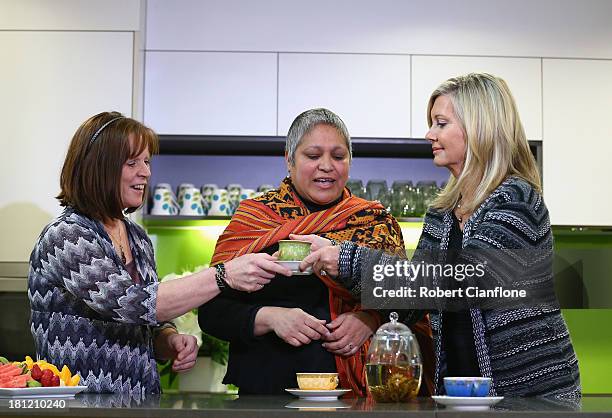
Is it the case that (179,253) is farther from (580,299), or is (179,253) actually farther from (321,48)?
(580,299)

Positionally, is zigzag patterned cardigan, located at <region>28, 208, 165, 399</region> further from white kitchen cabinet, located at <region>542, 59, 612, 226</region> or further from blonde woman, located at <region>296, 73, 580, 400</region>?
white kitchen cabinet, located at <region>542, 59, 612, 226</region>

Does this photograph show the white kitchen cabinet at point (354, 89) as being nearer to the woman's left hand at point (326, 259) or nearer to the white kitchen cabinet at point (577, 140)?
the white kitchen cabinet at point (577, 140)

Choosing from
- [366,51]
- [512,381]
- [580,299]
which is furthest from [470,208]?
[580,299]

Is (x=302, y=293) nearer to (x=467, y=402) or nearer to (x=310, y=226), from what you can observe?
(x=310, y=226)

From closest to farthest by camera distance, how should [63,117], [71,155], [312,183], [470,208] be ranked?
1. [470,208]
2. [71,155]
3. [312,183]
4. [63,117]

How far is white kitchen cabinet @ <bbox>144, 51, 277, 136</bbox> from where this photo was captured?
3.82 meters

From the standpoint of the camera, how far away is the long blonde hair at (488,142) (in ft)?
7.33

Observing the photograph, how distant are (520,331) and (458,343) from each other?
0.20 metres

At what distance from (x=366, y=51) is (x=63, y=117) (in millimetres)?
1281

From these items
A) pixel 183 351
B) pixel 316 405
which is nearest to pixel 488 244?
pixel 316 405

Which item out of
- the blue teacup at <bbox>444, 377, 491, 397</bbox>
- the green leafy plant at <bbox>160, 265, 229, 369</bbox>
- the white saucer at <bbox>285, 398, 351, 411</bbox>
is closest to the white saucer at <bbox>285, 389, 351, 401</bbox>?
the white saucer at <bbox>285, 398, 351, 411</bbox>

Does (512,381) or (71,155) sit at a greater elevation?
(71,155)

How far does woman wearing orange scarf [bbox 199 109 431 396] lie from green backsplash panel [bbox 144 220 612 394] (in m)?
1.52

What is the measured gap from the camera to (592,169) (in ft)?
12.6
